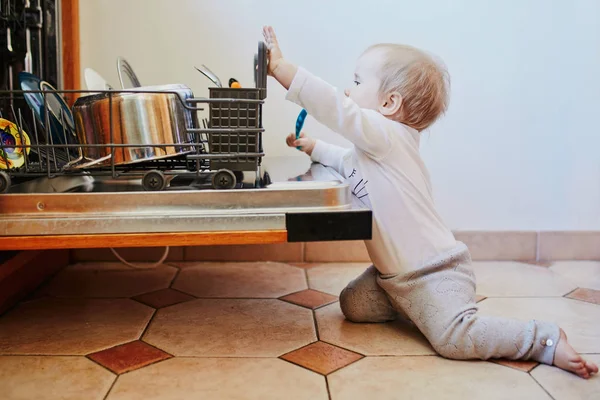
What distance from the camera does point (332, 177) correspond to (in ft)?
3.55

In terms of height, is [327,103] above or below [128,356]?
above

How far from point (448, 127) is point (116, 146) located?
969 mm

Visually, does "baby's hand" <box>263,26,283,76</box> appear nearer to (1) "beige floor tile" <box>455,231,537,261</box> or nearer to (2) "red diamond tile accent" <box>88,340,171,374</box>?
(2) "red diamond tile accent" <box>88,340,171,374</box>

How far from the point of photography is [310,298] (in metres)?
1.34

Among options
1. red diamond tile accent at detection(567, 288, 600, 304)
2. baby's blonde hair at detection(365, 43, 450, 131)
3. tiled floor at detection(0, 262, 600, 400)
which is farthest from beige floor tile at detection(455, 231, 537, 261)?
baby's blonde hair at detection(365, 43, 450, 131)

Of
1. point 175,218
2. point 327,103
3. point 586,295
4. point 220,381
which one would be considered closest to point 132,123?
point 175,218

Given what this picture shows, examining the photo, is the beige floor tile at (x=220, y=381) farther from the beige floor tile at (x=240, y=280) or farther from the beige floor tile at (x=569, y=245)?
the beige floor tile at (x=569, y=245)

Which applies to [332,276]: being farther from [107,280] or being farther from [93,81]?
[93,81]

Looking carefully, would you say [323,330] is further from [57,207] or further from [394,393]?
[57,207]

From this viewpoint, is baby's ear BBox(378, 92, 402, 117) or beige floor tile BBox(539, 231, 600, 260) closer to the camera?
baby's ear BBox(378, 92, 402, 117)

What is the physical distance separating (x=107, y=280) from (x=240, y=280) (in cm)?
31

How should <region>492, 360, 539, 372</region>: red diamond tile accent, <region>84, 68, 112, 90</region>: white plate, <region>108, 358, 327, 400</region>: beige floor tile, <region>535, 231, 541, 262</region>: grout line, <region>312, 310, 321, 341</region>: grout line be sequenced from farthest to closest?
<region>535, 231, 541, 262</region>: grout line → <region>84, 68, 112, 90</region>: white plate → <region>312, 310, 321, 341</region>: grout line → <region>492, 360, 539, 372</region>: red diamond tile accent → <region>108, 358, 327, 400</region>: beige floor tile

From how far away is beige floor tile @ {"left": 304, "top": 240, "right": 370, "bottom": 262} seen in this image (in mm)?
1646

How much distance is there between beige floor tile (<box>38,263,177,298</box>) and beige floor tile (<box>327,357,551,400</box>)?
0.61 metres
